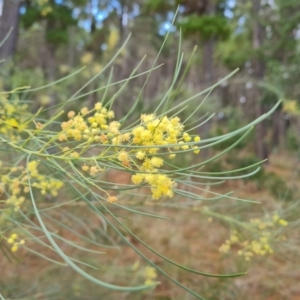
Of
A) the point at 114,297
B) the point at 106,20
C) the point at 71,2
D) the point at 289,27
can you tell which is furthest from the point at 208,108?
the point at 106,20

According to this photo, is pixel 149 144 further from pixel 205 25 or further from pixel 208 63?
pixel 208 63

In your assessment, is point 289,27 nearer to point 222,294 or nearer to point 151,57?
point 222,294

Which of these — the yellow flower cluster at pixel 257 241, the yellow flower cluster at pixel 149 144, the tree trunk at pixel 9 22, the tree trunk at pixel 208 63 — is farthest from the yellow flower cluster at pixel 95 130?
the tree trunk at pixel 208 63

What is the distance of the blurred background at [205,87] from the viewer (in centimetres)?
222

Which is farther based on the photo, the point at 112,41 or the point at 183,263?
the point at 112,41

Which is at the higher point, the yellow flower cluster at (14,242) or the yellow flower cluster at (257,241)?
the yellow flower cluster at (14,242)

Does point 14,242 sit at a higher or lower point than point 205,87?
higher

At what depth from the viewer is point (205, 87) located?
5309mm

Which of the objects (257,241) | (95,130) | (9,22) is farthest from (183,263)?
(95,130)

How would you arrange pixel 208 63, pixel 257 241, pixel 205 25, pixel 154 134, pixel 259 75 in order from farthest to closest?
pixel 259 75 < pixel 208 63 < pixel 205 25 < pixel 257 241 < pixel 154 134

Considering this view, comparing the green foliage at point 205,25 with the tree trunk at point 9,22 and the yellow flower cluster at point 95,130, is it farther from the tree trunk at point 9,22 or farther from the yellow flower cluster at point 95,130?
the yellow flower cluster at point 95,130

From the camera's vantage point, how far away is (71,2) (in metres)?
6.56

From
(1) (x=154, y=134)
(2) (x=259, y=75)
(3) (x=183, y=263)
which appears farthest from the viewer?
(2) (x=259, y=75)

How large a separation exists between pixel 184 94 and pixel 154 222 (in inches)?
51.1
